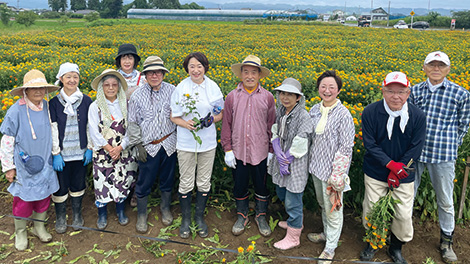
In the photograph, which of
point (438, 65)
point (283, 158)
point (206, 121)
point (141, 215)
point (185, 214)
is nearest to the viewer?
point (438, 65)

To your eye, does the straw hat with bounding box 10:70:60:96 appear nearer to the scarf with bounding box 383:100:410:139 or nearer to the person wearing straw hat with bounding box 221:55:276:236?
the person wearing straw hat with bounding box 221:55:276:236

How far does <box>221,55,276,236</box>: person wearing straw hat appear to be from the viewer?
3256mm

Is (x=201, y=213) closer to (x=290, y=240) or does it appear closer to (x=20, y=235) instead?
(x=290, y=240)

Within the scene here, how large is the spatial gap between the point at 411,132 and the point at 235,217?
210 cm

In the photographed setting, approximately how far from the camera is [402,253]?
3291 millimetres

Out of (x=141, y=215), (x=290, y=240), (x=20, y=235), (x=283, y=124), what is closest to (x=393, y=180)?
(x=283, y=124)

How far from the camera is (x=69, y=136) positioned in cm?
341

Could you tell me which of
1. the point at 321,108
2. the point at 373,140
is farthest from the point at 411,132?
the point at 321,108

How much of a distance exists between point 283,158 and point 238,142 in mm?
496

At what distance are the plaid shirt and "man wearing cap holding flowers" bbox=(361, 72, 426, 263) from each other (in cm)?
28

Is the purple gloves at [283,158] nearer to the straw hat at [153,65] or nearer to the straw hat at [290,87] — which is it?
the straw hat at [290,87]

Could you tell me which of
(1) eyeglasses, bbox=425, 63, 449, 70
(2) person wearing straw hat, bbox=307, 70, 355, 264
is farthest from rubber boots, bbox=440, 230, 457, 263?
(1) eyeglasses, bbox=425, 63, 449, 70

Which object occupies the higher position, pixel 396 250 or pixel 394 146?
pixel 394 146

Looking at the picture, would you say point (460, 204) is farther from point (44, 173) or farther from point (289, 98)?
point (44, 173)
